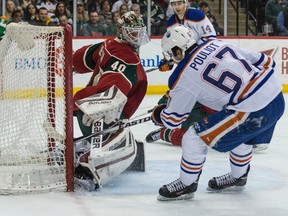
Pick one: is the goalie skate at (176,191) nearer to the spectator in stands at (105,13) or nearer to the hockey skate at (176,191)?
the hockey skate at (176,191)

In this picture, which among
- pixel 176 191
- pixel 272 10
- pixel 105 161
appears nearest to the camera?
pixel 176 191

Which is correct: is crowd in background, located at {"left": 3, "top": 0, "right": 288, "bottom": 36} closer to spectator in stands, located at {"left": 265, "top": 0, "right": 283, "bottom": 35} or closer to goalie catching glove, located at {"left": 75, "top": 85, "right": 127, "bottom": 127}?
spectator in stands, located at {"left": 265, "top": 0, "right": 283, "bottom": 35}

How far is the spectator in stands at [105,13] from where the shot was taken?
346 inches

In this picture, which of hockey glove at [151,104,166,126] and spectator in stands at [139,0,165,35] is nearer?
hockey glove at [151,104,166,126]

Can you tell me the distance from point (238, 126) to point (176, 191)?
1.42 ft

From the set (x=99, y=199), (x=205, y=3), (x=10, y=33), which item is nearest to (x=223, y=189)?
(x=99, y=199)

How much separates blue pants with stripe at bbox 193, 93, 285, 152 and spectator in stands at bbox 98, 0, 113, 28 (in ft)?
16.6

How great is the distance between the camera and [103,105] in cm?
422

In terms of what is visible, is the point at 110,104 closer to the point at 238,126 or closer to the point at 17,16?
the point at 238,126

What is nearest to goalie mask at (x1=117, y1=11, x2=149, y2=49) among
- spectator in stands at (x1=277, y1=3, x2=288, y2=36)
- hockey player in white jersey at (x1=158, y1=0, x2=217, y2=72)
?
hockey player in white jersey at (x1=158, y1=0, x2=217, y2=72)

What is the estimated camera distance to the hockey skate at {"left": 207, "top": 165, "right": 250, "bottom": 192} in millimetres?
4164

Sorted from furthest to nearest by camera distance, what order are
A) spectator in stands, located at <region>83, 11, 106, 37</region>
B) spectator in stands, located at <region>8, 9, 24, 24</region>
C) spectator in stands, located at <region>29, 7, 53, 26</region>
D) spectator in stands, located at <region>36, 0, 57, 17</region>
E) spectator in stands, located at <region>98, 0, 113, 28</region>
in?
spectator in stands, located at <region>98, 0, 113, 28</region> → spectator in stands, located at <region>83, 11, 106, 37</region> → spectator in stands, located at <region>36, 0, 57, 17</region> → spectator in stands, located at <region>29, 7, 53, 26</region> → spectator in stands, located at <region>8, 9, 24, 24</region>

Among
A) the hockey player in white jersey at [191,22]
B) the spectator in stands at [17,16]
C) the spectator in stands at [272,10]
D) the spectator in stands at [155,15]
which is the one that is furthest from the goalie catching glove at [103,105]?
the spectator in stands at [272,10]

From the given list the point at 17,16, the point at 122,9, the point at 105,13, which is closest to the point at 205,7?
the point at 122,9
